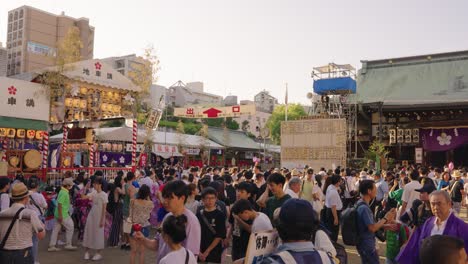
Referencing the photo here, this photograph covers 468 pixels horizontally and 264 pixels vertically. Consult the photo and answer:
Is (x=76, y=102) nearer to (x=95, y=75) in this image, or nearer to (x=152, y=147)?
(x=95, y=75)

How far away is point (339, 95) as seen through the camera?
31.3 meters

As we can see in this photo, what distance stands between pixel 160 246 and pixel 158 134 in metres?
36.0

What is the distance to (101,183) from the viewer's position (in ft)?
27.7

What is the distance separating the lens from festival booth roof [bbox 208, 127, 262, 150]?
44.5m

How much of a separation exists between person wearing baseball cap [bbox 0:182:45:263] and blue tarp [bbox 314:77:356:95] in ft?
90.8

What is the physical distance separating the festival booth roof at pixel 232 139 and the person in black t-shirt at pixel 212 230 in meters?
38.5

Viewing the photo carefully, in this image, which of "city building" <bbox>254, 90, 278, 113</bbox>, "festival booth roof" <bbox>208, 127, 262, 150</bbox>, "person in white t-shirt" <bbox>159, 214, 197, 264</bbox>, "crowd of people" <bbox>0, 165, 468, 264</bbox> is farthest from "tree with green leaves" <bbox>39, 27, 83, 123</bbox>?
"city building" <bbox>254, 90, 278, 113</bbox>

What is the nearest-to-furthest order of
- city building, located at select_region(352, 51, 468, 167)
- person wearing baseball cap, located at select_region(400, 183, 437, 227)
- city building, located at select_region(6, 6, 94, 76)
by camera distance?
person wearing baseball cap, located at select_region(400, 183, 437, 227) → city building, located at select_region(352, 51, 468, 167) → city building, located at select_region(6, 6, 94, 76)

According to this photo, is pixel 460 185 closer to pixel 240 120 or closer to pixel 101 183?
pixel 101 183

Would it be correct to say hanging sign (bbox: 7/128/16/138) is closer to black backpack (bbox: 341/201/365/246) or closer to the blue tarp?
black backpack (bbox: 341/201/365/246)

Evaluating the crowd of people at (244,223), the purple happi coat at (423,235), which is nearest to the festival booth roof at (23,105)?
the crowd of people at (244,223)

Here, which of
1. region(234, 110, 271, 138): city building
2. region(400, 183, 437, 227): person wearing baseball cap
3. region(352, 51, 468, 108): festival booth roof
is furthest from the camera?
region(234, 110, 271, 138): city building

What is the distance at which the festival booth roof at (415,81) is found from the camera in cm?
2898

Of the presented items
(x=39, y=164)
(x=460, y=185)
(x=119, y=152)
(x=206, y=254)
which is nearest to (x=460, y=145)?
(x=460, y=185)
